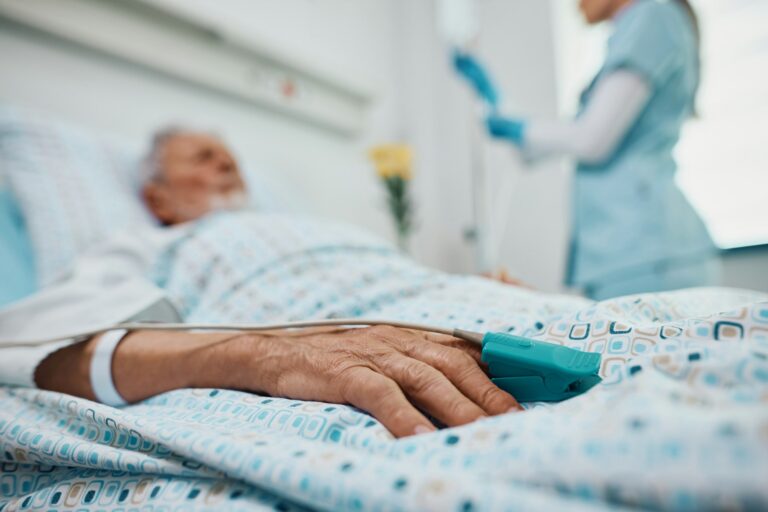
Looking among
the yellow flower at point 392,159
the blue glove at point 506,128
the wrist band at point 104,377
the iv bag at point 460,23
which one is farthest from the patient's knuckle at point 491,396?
the iv bag at point 460,23

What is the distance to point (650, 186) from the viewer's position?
127 centimetres

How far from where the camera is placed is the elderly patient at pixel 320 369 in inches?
14.6

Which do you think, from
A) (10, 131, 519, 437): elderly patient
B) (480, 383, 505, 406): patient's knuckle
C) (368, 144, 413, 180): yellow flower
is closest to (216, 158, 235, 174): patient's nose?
(10, 131, 519, 437): elderly patient

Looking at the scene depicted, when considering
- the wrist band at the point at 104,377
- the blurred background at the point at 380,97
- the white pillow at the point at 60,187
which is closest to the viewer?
the wrist band at the point at 104,377

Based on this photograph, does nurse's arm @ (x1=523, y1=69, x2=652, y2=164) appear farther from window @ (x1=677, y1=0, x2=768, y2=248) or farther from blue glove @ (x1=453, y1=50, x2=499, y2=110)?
window @ (x1=677, y1=0, x2=768, y2=248)

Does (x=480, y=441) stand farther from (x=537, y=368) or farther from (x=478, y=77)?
(x=478, y=77)

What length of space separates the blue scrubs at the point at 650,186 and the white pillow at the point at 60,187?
127cm

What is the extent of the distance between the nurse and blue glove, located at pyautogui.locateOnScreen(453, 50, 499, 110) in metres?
0.46

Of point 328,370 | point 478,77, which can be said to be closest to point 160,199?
point 328,370

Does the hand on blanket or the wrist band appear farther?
the wrist band

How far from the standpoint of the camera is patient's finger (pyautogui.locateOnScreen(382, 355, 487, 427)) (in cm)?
35

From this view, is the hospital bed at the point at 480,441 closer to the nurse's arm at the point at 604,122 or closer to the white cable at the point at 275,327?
the white cable at the point at 275,327

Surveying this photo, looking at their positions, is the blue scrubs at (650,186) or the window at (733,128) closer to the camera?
the blue scrubs at (650,186)

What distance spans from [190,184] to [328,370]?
0.92 metres
